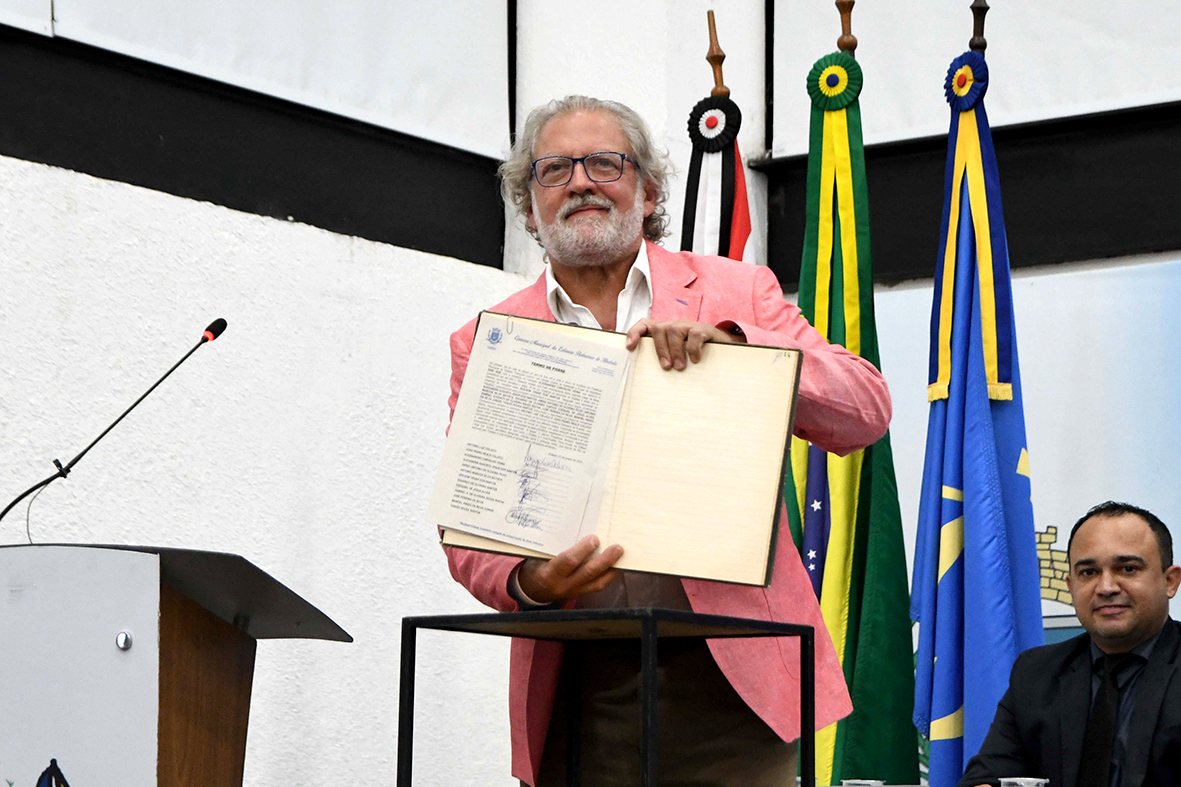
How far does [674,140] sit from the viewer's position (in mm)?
4035

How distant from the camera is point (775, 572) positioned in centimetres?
168

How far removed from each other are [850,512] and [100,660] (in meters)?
1.83

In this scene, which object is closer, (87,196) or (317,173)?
(87,196)

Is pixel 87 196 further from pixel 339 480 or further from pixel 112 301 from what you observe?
pixel 339 480

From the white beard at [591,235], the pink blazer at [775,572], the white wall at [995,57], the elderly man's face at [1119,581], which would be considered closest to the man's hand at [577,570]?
the pink blazer at [775,572]

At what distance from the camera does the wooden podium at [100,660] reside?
5.31 ft

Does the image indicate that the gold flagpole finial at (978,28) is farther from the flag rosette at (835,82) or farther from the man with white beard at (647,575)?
the man with white beard at (647,575)

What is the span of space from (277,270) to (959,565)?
1.72m

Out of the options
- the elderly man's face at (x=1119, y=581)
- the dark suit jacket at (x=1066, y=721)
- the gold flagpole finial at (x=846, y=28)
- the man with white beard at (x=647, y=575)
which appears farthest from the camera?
the gold flagpole finial at (x=846, y=28)

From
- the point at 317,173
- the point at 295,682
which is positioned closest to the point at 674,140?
the point at 317,173

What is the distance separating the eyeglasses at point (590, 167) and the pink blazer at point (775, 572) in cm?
14

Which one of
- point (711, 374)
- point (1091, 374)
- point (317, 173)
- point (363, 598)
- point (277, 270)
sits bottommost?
point (363, 598)

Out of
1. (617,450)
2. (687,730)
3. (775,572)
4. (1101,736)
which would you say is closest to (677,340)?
(617,450)

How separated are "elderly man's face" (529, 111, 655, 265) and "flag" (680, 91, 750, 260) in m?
1.46
